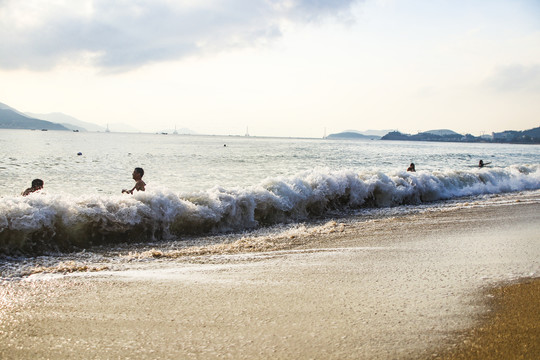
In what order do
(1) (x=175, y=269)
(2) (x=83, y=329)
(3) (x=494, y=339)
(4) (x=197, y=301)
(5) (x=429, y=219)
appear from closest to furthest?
(3) (x=494, y=339), (2) (x=83, y=329), (4) (x=197, y=301), (1) (x=175, y=269), (5) (x=429, y=219)

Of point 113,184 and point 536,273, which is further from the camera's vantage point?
point 113,184

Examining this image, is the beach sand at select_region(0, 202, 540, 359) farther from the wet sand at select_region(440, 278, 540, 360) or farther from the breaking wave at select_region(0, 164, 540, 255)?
the breaking wave at select_region(0, 164, 540, 255)

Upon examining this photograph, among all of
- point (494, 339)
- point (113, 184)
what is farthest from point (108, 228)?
point (113, 184)

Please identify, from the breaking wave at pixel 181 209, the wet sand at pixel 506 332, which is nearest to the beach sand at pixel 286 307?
the wet sand at pixel 506 332

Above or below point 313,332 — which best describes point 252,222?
below

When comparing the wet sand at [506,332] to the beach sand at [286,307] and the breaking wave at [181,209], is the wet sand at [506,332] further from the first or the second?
the breaking wave at [181,209]

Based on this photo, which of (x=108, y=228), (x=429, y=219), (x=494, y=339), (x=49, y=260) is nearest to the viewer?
(x=494, y=339)

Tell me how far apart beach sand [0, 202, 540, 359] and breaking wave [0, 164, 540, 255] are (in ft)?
8.10

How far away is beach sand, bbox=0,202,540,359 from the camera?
3.11 meters

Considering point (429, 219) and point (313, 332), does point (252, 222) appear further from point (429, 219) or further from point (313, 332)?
point (313, 332)

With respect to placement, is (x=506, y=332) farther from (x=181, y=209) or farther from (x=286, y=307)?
(x=181, y=209)

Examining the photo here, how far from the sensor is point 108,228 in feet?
27.9

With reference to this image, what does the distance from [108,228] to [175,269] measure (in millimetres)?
3484

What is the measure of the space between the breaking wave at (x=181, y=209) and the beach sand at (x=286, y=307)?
2.47m
